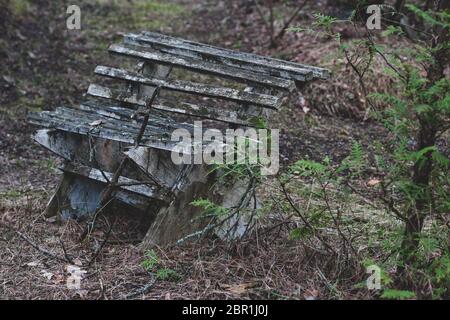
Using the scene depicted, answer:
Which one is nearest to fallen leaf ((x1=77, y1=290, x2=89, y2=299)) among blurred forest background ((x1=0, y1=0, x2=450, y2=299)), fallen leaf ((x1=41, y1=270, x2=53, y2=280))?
blurred forest background ((x1=0, y1=0, x2=450, y2=299))

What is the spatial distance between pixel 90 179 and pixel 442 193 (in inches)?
94.7

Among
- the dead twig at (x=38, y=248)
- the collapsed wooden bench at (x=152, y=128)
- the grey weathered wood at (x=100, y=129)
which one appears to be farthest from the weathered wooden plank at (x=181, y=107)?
the dead twig at (x=38, y=248)

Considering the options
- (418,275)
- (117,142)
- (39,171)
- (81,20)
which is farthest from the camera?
(81,20)

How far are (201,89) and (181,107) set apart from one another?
0.20m

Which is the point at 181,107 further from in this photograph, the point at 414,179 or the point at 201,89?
the point at 414,179

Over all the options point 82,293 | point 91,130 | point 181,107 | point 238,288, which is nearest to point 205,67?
point 181,107

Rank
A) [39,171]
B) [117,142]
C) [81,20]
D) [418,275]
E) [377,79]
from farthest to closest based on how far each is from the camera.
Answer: [81,20]
[377,79]
[39,171]
[117,142]
[418,275]

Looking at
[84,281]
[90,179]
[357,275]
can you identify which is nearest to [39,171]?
[90,179]

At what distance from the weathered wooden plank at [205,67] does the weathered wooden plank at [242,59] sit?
96 mm

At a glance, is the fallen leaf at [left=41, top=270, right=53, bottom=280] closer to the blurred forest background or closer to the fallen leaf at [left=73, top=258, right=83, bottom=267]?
the blurred forest background

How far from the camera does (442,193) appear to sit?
3.13 m

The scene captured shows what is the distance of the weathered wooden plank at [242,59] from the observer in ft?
14.9

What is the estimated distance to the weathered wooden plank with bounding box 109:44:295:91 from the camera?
14.4 ft
